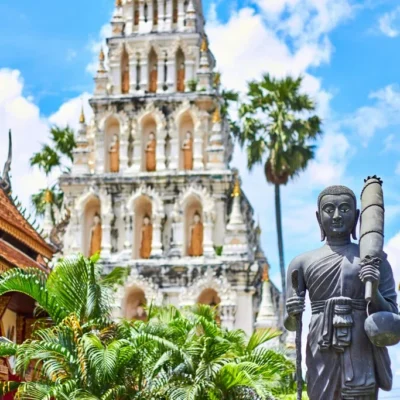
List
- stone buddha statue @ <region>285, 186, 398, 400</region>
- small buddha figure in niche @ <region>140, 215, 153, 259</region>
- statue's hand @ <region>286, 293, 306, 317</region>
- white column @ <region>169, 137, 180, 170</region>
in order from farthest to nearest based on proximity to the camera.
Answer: white column @ <region>169, 137, 180, 170</region>, small buddha figure in niche @ <region>140, 215, 153, 259</region>, statue's hand @ <region>286, 293, 306, 317</region>, stone buddha statue @ <region>285, 186, 398, 400</region>

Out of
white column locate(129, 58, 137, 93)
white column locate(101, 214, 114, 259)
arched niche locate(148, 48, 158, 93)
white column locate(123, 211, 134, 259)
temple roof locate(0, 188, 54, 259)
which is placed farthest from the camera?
arched niche locate(148, 48, 158, 93)

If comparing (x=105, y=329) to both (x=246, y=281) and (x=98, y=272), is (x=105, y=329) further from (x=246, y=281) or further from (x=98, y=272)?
(x=246, y=281)

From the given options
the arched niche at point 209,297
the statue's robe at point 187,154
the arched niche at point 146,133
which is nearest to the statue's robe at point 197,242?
the arched niche at point 209,297

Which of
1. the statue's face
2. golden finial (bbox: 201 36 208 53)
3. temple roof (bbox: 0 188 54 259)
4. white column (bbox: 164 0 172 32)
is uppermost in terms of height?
white column (bbox: 164 0 172 32)

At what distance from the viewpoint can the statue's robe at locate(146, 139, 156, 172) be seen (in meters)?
37.8

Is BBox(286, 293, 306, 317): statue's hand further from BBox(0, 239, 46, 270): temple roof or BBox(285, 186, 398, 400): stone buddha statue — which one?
BBox(0, 239, 46, 270): temple roof

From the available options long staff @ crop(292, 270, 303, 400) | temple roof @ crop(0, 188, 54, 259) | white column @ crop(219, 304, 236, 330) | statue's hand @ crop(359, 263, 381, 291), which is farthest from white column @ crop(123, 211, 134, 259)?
statue's hand @ crop(359, 263, 381, 291)

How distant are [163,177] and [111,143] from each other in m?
3.08

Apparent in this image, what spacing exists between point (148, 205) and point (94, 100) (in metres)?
4.94

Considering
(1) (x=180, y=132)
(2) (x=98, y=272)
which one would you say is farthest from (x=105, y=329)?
(1) (x=180, y=132)

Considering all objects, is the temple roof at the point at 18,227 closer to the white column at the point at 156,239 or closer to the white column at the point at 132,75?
the white column at the point at 156,239

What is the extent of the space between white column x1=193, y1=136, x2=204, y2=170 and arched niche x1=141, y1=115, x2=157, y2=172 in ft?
6.00

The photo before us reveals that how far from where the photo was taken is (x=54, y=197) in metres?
42.9

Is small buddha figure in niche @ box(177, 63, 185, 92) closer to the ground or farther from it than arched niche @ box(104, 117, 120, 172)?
farther from it
